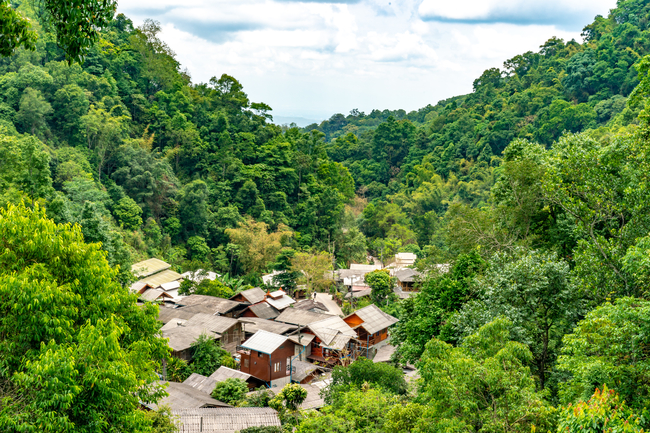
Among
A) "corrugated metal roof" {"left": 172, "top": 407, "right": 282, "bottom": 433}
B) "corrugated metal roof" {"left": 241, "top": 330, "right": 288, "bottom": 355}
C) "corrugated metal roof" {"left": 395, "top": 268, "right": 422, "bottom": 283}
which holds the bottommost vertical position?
"corrugated metal roof" {"left": 395, "top": 268, "right": 422, "bottom": 283}

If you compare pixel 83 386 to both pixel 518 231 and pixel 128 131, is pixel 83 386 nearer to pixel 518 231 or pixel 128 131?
pixel 518 231

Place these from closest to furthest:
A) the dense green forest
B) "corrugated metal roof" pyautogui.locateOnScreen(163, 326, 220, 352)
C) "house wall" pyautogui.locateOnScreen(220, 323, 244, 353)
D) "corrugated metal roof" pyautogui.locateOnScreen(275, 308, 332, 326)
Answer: the dense green forest < "corrugated metal roof" pyautogui.locateOnScreen(163, 326, 220, 352) < "house wall" pyautogui.locateOnScreen(220, 323, 244, 353) < "corrugated metal roof" pyautogui.locateOnScreen(275, 308, 332, 326)

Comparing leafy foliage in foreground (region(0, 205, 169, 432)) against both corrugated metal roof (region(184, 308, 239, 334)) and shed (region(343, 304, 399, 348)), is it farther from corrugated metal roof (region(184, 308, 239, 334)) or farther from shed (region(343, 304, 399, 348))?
shed (region(343, 304, 399, 348))

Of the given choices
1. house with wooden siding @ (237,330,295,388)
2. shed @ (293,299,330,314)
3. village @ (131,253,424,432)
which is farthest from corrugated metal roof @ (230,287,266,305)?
house with wooden siding @ (237,330,295,388)

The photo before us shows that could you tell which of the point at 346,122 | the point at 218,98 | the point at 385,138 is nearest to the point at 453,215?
the point at 218,98

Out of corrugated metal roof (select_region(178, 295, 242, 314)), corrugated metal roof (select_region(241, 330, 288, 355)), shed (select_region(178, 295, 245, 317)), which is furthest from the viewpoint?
corrugated metal roof (select_region(178, 295, 242, 314))

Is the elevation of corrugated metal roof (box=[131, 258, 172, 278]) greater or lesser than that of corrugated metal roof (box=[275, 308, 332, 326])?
greater

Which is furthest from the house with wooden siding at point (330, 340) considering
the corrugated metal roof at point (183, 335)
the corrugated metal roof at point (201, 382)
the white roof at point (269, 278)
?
the white roof at point (269, 278)

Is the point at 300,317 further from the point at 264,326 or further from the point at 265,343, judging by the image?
the point at 265,343
